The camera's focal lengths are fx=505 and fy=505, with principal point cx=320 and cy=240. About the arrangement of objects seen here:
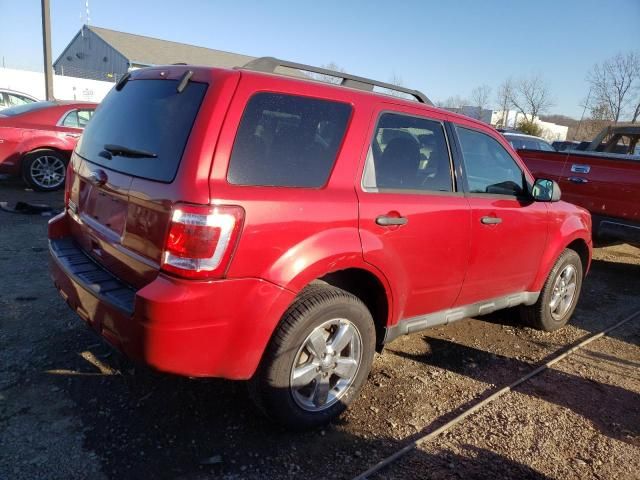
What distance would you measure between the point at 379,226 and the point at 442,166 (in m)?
0.83

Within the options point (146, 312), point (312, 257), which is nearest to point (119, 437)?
point (146, 312)

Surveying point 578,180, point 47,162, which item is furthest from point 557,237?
point 47,162

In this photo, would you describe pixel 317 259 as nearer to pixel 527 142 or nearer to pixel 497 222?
pixel 497 222

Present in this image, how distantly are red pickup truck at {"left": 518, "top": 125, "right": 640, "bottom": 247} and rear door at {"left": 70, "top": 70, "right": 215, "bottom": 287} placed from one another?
5.43 meters

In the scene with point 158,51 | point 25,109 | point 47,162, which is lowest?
point 47,162

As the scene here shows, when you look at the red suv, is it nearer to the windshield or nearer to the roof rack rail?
the roof rack rail

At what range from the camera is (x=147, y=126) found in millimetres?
2605

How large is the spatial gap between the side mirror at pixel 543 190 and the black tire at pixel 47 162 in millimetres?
7510

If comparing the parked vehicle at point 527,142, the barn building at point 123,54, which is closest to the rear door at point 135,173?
the parked vehicle at point 527,142

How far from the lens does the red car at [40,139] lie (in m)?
7.92

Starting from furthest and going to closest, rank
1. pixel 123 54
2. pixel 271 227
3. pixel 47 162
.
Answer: pixel 123 54, pixel 47 162, pixel 271 227

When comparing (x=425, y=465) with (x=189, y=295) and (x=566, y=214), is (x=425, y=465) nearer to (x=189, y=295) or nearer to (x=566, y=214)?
(x=189, y=295)

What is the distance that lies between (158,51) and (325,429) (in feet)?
147

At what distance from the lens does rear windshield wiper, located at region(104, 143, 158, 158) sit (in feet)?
8.14
